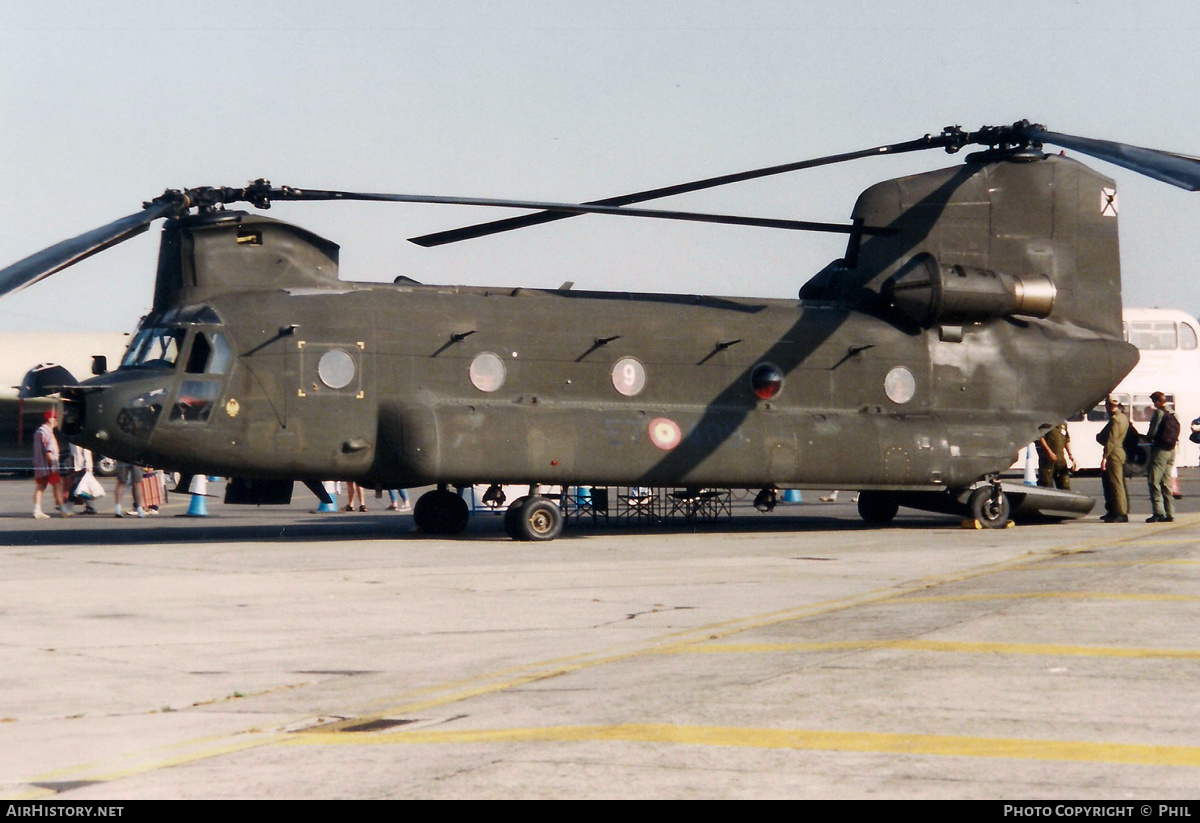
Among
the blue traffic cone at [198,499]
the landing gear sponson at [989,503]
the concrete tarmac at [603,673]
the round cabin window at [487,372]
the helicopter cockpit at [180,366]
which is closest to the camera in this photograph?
the concrete tarmac at [603,673]

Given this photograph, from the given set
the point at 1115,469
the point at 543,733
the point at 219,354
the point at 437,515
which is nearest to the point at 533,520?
the point at 437,515

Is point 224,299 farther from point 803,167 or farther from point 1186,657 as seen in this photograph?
point 1186,657

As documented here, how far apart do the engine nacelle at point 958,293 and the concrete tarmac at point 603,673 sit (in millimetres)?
4809

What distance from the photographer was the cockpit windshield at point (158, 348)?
16969 millimetres

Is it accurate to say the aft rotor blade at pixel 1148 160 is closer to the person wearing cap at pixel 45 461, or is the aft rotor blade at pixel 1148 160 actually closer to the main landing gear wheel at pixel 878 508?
the main landing gear wheel at pixel 878 508

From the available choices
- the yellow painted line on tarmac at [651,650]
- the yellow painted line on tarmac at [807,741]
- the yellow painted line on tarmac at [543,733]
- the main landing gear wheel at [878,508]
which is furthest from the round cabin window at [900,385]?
the yellow painted line on tarmac at [807,741]

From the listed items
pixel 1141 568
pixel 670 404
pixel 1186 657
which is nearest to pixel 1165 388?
pixel 670 404

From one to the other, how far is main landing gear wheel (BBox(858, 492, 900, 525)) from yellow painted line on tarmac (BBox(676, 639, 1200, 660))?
1281 cm

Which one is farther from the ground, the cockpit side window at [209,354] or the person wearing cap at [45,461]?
the cockpit side window at [209,354]

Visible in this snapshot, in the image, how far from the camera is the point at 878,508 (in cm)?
2203

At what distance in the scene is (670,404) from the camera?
19031mm

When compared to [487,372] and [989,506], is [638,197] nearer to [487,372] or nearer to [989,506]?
[487,372]

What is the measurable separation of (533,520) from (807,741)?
481 inches
